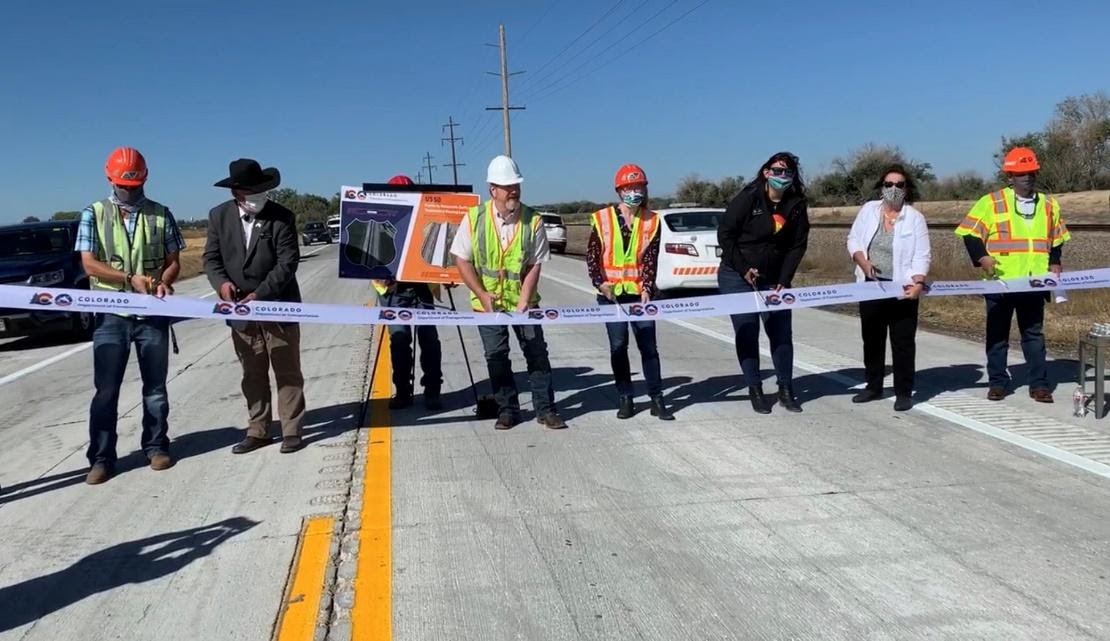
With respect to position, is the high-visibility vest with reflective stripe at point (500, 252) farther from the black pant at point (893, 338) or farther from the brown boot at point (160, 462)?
the black pant at point (893, 338)

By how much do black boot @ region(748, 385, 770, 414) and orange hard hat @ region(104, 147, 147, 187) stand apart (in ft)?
15.0

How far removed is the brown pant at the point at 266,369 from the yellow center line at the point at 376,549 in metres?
0.59

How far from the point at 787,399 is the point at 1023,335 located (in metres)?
1.98

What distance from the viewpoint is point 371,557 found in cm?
421

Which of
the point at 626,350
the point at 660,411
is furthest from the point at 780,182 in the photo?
the point at 660,411

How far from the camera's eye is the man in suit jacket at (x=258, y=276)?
19.6 feet

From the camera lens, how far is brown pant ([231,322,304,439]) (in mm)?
6176

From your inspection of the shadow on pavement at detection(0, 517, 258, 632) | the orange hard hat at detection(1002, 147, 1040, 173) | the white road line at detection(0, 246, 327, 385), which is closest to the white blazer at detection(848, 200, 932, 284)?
the orange hard hat at detection(1002, 147, 1040, 173)

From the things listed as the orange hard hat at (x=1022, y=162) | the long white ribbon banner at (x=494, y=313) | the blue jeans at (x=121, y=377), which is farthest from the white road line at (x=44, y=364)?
the orange hard hat at (x=1022, y=162)

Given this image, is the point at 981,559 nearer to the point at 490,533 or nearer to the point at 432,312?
the point at 490,533

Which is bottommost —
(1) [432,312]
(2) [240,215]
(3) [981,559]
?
(3) [981,559]

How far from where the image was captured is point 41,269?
12422 millimetres

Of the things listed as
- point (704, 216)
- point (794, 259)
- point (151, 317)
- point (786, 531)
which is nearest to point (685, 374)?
point (794, 259)

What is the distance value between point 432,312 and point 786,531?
321cm
